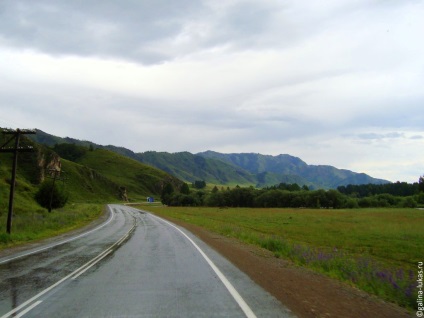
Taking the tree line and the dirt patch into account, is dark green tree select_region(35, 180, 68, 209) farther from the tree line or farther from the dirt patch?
the tree line

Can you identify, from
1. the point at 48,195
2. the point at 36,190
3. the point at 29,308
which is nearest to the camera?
the point at 29,308

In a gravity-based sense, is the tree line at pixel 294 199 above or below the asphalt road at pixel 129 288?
above

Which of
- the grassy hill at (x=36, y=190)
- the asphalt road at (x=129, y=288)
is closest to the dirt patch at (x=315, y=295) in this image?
the asphalt road at (x=129, y=288)

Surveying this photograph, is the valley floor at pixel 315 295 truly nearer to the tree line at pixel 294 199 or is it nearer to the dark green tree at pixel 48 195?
the dark green tree at pixel 48 195

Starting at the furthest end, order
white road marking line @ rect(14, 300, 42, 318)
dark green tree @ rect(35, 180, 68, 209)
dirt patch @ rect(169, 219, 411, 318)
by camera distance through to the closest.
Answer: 1. dark green tree @ rect(35, 180, 68, 209)
2. dirt patch @ rect(169, 219, 411, 318)
3. white road marking line @ rect(14, 300, 42, 318)

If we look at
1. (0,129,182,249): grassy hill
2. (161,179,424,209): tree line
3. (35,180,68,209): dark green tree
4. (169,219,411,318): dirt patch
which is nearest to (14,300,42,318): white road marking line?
(169,219,411,318): dirt patch

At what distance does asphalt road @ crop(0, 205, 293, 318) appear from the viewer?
7.00 m

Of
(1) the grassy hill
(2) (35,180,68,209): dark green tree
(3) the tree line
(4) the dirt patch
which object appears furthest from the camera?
(3) the tree line

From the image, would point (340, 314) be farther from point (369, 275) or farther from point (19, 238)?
point (19, 238)

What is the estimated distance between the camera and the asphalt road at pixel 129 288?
6996mm

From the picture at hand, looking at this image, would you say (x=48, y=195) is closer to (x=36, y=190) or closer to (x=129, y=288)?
(x=36, y=190)

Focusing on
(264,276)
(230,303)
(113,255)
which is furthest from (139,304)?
(113,255)

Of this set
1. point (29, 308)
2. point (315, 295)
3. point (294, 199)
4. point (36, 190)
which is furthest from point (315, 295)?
point (294, 199)

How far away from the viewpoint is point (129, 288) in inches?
356
